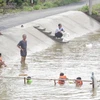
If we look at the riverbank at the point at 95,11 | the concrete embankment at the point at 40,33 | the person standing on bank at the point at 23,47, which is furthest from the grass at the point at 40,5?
the person standing on bank at the point at 23,47

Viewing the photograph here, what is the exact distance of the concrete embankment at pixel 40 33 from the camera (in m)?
29.4

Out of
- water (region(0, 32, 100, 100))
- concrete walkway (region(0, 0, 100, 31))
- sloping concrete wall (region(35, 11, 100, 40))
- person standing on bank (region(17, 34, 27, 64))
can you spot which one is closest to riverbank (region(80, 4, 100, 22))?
sloping concrete wall (region(35, 11, 100, 40))

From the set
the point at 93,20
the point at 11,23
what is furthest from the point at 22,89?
the point at 93,20

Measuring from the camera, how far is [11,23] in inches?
1512

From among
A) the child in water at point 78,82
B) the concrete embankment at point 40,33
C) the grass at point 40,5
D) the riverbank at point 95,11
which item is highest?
→ the grass at point 40,5

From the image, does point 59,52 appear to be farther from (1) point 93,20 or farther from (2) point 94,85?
(1) point 93,20

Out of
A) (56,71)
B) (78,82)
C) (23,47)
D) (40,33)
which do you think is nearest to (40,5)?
(40,33)

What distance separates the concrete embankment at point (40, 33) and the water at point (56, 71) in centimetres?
90

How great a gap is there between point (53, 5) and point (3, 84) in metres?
31.2

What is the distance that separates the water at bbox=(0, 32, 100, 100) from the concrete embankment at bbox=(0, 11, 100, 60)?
2.94 feet

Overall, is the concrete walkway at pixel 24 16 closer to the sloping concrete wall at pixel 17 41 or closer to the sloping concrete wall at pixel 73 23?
the sloping concrete wall at pixel 73 23

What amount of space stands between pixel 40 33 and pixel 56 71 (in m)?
10.8

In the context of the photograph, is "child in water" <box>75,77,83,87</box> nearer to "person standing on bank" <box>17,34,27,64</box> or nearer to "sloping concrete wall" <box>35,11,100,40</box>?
"person standing on bank" <box>17,34,27,64</box>

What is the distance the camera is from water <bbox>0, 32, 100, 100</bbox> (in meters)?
20.5
